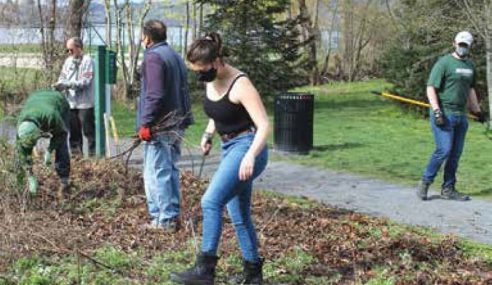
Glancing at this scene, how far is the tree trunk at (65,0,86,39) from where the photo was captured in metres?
14.0

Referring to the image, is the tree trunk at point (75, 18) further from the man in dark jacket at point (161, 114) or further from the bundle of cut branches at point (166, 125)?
the bundle of cut branches at point (166, 125)

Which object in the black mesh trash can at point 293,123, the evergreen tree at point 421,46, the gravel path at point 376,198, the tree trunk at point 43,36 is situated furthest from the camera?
the evergreen tree at point 421,46

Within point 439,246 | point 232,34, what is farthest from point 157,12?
point 439,246

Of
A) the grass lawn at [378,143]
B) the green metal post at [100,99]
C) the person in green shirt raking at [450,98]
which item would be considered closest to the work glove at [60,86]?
the green metal post at [100,99]

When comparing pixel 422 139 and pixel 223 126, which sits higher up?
pixel 223 126

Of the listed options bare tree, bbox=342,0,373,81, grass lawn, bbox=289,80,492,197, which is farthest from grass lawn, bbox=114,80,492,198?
bare tree, bbox=342,0,373,81

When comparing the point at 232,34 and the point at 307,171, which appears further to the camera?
the point at 232,34

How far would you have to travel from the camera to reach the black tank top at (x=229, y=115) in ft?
17.2

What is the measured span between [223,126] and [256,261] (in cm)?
93

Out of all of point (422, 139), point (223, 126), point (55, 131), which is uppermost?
point (223, 126)

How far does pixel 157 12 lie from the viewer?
30.9 m

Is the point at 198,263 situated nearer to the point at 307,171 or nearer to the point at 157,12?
the point at 307,171

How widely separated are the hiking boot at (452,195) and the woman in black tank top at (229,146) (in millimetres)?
4218

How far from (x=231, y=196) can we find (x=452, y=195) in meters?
4.55
